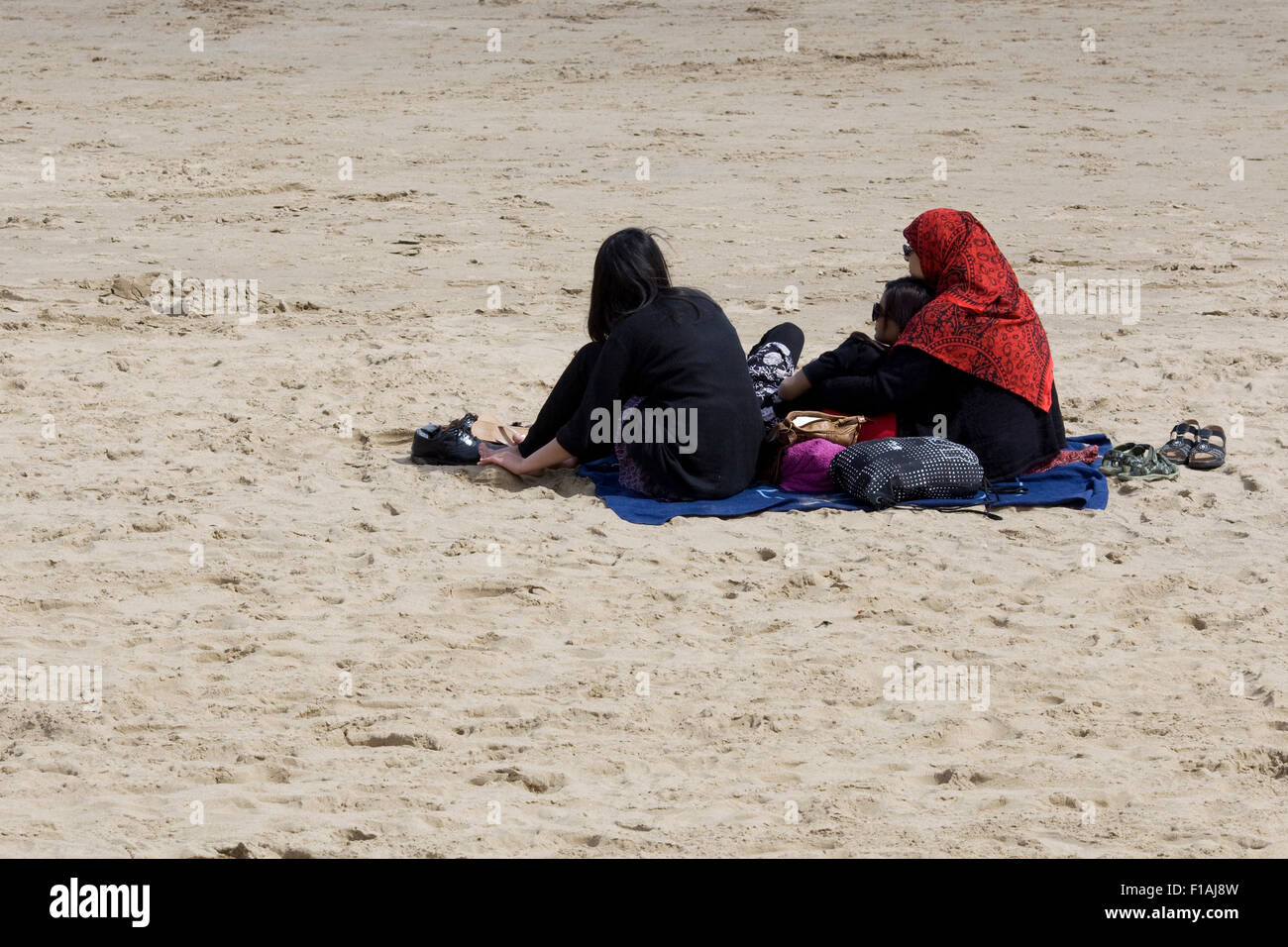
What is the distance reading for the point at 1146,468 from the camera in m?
5.78

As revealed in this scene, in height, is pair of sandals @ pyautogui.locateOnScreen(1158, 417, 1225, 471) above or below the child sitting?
below

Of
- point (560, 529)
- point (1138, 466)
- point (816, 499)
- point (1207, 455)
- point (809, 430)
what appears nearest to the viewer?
point (560, 529)

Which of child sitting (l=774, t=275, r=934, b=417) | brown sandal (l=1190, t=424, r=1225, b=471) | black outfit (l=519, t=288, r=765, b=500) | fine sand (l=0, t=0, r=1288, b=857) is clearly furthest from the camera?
brown sandal (l=1190, t=424, r=1225, b=471)

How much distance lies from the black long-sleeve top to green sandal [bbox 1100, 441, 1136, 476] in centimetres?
141

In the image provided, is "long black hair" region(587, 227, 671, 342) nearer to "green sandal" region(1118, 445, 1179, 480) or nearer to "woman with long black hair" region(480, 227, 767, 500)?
"woman with long black hair" region(480, 227, 767, 500)

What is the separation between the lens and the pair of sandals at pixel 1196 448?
5.89 meters

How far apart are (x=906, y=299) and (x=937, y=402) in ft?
1.31

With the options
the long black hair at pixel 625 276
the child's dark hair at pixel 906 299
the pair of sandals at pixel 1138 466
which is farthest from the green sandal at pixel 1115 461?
the long black hair at pixel 625 276

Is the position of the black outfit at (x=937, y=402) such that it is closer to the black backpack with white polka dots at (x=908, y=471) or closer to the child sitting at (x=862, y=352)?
the child sitting at (x=862, y=352)

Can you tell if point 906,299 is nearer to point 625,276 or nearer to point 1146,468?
point 625,276

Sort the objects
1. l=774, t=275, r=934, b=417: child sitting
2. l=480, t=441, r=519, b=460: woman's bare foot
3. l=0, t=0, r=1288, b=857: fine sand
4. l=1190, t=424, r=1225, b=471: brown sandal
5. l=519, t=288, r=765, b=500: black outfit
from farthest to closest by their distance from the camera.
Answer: l=1190, t=424, r=1225, b=471: brown sandal < l=480, t=441, r=519, b=460: woman's bare foot < l=774, t=275, r=934, b=417: child sitting < l=519, t=288, r=765, b=500: black outfit < l=0, t=0, r=1288, b=857: fine sand

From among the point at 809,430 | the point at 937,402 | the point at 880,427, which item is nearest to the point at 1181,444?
the point at 937,402

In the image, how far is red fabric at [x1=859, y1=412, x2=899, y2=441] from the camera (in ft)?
18.6

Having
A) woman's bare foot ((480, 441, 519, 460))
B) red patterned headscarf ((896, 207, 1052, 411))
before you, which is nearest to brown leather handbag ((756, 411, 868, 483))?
red patterned headscarf ((896, 207, 1052, 411))
